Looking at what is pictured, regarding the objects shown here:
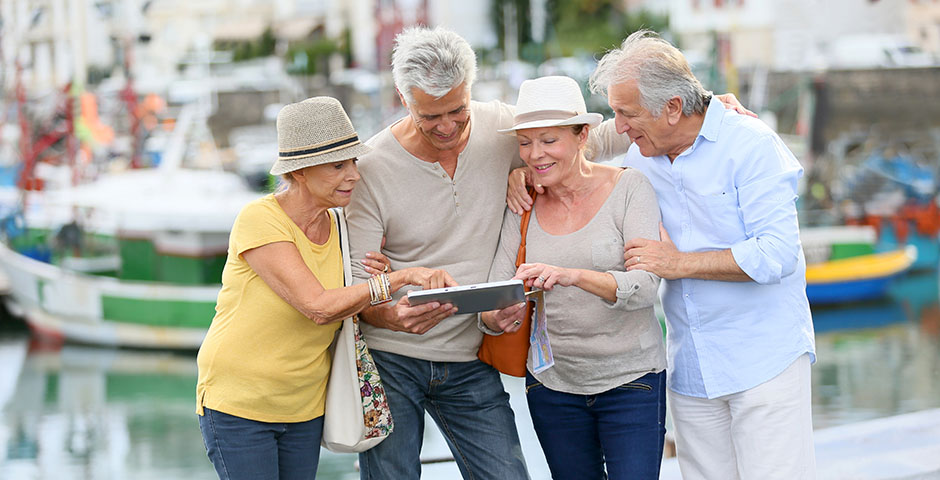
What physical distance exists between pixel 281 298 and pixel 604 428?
36.7 inches

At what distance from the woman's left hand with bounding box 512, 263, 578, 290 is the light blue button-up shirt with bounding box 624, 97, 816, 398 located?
36 centimetres

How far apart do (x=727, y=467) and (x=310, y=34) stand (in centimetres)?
4292

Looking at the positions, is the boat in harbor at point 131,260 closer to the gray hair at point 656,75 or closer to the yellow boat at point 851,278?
the yellow boat at point 851,278

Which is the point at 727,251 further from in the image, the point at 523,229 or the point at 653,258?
the point at 523,229

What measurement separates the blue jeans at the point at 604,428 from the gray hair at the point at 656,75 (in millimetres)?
725

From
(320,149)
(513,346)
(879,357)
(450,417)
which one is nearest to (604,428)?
(513,346)

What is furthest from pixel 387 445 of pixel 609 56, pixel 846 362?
pixel 846 362

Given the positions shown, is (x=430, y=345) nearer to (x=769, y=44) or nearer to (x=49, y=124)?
(x=49, y=124)

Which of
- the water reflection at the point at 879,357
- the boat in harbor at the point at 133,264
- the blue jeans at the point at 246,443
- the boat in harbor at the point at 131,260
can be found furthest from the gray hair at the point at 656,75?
the boat in harbor at the point at 133,264

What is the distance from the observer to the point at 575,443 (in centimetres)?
262

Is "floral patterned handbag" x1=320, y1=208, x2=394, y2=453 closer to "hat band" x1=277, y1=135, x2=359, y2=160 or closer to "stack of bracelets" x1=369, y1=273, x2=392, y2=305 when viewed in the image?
"stack of bracelets" x1=369, y1=273, x2=392, y2=305

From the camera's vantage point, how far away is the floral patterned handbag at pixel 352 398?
2.54 meters

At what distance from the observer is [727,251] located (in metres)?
2.42

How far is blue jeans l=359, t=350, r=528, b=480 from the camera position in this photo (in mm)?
2678
